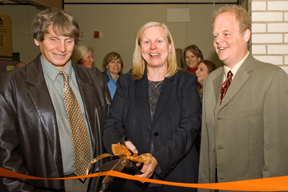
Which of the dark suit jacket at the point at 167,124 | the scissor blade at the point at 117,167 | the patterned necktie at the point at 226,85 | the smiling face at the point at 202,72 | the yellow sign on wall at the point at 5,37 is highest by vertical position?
the yellow sign on wall at the point at 5,37

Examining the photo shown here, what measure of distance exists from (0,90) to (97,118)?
2.38 ft

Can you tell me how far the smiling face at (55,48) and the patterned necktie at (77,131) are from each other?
102mm

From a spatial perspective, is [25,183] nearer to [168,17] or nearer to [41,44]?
[41,44]

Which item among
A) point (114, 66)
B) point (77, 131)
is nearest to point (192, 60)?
point (114, 66)

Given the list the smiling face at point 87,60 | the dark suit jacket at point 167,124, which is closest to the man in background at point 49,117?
the dark suit jacket at point 167,124

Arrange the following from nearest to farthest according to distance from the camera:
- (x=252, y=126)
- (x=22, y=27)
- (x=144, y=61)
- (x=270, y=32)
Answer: (x=252, y=126) → (x=144, y=61) → (x=270, y=32) → (x=22, y=27)

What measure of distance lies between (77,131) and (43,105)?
306 mm

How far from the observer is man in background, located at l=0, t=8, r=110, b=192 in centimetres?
175

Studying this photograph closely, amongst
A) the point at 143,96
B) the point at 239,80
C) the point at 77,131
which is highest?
the point at 239,80

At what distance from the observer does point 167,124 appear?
1.90 m

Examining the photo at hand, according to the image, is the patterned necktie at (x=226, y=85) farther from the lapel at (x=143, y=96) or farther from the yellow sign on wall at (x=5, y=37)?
the yellow sign on wall at (x=5, y=37)

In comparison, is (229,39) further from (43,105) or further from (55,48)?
(43,105)

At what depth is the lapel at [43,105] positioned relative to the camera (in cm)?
180

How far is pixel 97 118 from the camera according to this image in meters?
2.09
